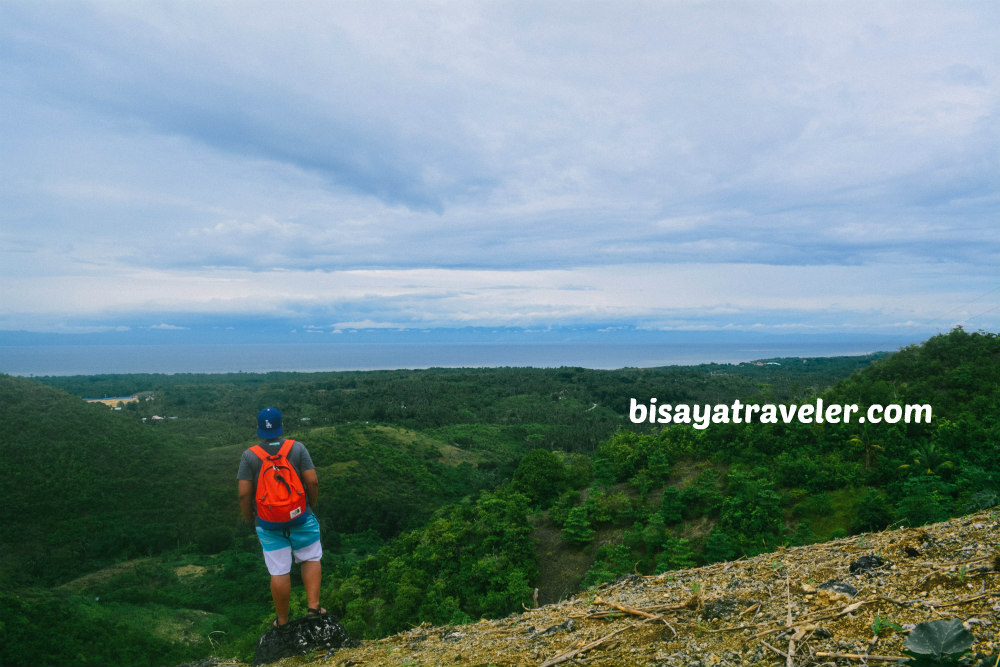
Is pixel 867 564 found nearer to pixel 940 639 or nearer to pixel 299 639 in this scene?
pixel 940 639

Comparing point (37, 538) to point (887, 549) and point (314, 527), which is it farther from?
point (887, 549)

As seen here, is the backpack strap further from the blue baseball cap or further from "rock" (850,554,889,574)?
"rock" (850,554,889,574)

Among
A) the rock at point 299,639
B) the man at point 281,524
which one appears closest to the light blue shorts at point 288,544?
the man at point 281,524

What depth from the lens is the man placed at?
5027mm

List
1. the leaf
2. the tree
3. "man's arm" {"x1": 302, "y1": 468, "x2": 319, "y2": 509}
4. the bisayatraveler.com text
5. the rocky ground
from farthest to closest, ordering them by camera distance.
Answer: the bisayatraveler.com text, the tree, "man's arm" {"x1": 302, "y1": 468, "x2": 319, "y2": 509}, the rocky ground, the leaf

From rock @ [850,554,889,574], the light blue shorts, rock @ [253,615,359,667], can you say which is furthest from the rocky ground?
the light blue shorts

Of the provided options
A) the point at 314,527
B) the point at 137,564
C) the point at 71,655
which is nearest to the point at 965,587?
the point at 314,527

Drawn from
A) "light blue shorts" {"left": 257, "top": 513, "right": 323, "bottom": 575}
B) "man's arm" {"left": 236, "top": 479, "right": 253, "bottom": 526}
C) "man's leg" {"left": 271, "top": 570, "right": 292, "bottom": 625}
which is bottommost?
"man's leg" {"left": 271, "top": 570, "right": 292, "bottom": 625}

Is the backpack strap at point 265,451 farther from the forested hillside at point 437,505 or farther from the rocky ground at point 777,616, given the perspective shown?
the forested hillside at point 437,505

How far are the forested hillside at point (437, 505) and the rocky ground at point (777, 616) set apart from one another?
10.7ft

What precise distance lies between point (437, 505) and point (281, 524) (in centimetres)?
4543

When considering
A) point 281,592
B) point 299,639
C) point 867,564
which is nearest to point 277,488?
point 281,592

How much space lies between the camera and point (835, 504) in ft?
35.2

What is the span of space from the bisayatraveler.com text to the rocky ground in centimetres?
728
